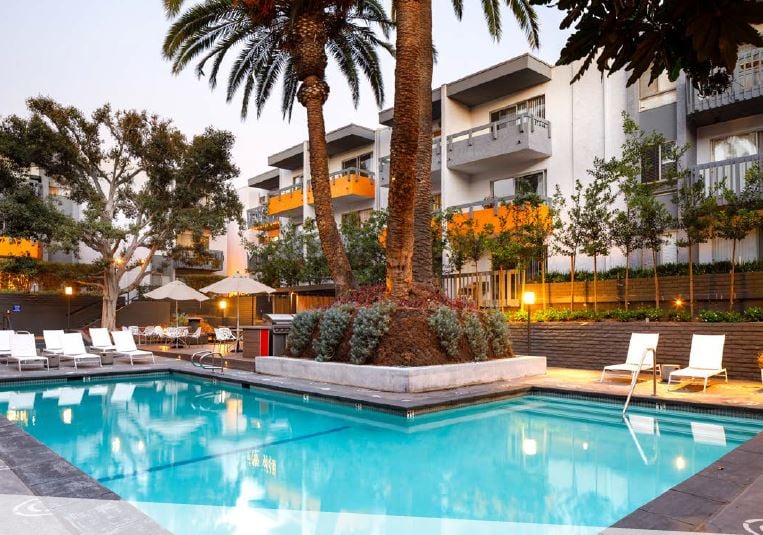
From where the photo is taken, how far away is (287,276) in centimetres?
2609

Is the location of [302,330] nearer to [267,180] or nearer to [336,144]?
[336,144]

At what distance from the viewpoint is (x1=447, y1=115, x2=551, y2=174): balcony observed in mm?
19781

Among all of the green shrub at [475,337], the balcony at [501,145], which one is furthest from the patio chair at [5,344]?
the balcony at [501,145]

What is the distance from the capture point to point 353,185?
26.2 metres

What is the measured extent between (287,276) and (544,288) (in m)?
12.5

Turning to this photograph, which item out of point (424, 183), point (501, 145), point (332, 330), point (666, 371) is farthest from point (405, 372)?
point (501, 145)

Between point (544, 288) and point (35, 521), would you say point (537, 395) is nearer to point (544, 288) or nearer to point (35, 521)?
point (544, 288)

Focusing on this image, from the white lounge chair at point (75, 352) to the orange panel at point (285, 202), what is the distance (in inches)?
631

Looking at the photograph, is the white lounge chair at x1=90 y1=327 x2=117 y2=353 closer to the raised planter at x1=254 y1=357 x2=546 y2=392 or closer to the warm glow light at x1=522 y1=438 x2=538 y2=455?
the raised planter at x1=254 y1=357 x2=546 y2=392

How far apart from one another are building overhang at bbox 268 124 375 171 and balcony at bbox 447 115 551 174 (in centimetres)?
637

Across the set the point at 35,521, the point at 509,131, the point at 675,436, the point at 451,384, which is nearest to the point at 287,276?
the point at 509,131

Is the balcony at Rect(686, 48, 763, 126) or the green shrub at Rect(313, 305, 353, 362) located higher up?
the balcony at Rect(686, 48, 763, 126)

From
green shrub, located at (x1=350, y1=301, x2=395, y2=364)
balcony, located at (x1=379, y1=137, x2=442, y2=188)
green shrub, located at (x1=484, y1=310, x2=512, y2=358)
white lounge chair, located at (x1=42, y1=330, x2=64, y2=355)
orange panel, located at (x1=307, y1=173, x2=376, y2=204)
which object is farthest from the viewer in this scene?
orange panel, located at (x1=307, y1=173, x2=376, y2=204)

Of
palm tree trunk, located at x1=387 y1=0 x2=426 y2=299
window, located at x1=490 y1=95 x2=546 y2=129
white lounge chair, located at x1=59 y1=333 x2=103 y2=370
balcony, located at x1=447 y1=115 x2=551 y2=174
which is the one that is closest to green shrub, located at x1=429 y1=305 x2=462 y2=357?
palm tree trunk, located at x1=387 y1=0 x2=426 y2=299
